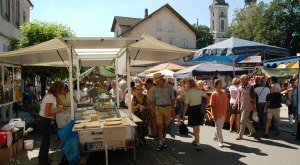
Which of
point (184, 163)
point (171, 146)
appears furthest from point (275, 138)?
point (184, 163)

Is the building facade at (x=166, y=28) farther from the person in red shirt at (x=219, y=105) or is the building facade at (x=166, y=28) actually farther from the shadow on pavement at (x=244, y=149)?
the shadow on pavement at (x=244, y=149)

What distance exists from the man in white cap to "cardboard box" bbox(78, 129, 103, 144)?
2280mm

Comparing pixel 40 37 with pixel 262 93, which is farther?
pixel 40 37

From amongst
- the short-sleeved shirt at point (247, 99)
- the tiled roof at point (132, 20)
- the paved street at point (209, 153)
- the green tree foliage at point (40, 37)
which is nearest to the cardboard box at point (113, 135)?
the paved street at point (209, 153)

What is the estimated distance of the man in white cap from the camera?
9234 millimetres

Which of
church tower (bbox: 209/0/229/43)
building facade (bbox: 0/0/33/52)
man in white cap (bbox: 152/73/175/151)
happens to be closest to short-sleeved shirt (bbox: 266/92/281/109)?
man in white cap (bbox: 152/73/175/151)

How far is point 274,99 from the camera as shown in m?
11.1

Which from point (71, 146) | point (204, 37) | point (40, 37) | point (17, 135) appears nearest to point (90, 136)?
point (71, 146)

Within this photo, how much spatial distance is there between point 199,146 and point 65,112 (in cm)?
381

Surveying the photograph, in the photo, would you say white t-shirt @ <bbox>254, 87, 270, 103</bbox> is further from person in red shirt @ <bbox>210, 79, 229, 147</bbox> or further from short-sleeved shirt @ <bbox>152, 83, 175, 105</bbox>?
short-sleeved shirt @ <bbox>152, 83, 175, 105</bbox>

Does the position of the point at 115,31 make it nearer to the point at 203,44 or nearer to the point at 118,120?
the point at 203,44

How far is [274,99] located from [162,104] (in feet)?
13.3

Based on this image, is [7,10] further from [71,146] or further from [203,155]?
[203,155]

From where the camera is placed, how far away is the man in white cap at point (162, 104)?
923 cm
